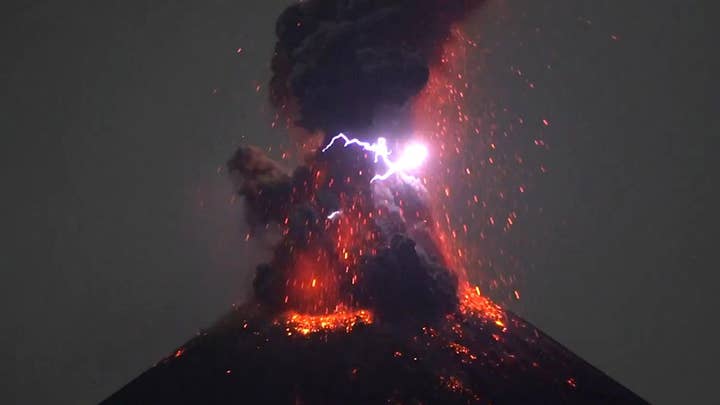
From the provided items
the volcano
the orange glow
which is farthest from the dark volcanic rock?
the orange glow

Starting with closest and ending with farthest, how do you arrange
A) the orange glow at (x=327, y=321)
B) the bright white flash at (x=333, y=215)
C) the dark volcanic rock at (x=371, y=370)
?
the dark volcanic rock at (x=371, y=370) < the orange glow at (x=327, y=321) < the bright white flash at (x=333, y=215)

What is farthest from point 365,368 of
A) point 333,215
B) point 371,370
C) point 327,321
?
point 333,215

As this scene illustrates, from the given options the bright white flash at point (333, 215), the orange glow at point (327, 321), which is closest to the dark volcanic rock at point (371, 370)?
the orange glow at point (327, 321)

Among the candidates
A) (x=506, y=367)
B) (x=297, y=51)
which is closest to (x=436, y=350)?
(x=506, y=367)

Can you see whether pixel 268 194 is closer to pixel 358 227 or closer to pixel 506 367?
pixel 358 227

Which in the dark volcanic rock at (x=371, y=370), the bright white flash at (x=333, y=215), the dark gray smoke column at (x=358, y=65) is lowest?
the dark volcanic rock at (x=371, y=370)

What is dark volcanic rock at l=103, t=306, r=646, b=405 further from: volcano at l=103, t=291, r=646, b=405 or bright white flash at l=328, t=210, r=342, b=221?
bright white flash at l=328, t=210, r=342, b=221

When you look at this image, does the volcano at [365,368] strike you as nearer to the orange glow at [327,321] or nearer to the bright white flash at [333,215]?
the orange glow at [327,321]
